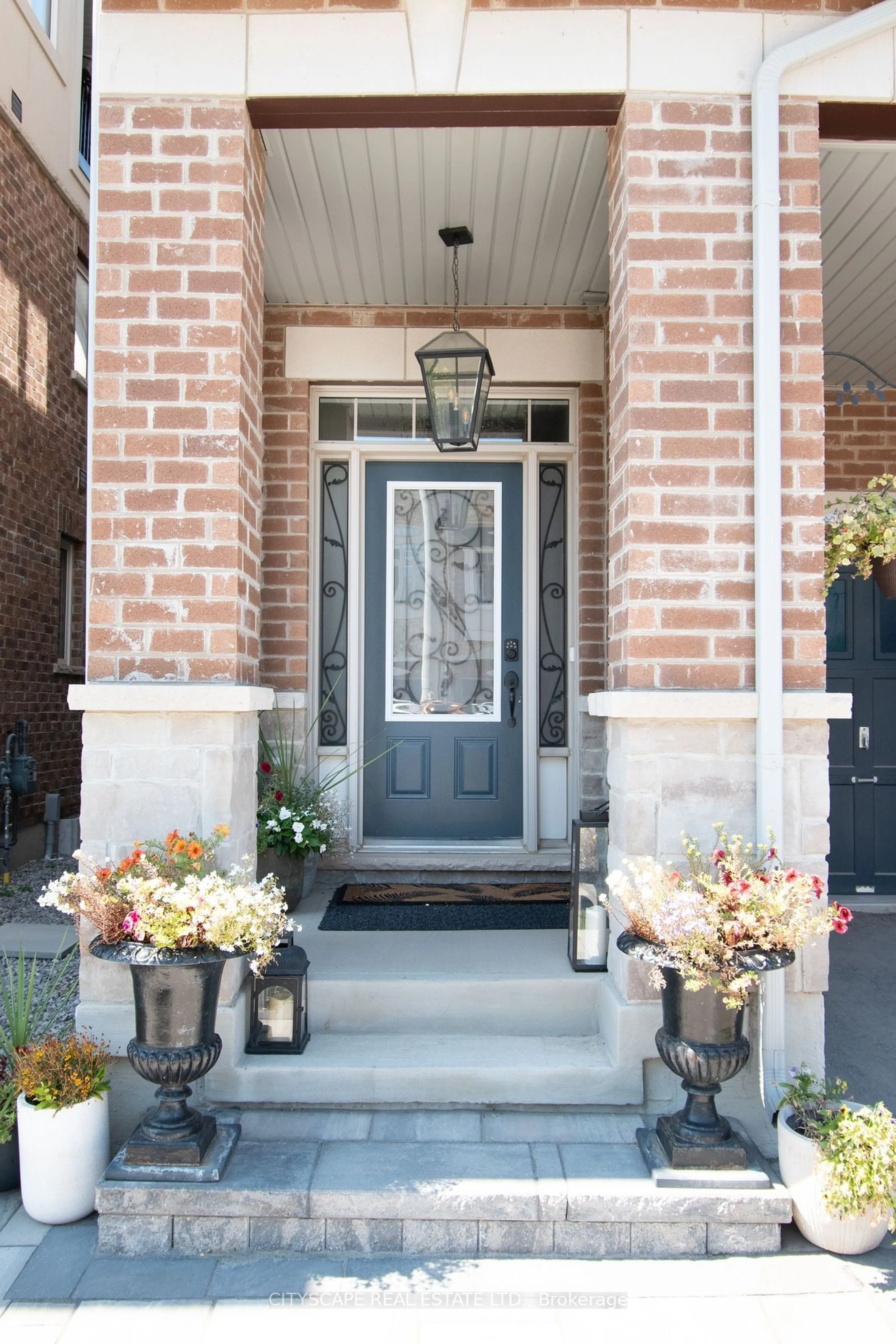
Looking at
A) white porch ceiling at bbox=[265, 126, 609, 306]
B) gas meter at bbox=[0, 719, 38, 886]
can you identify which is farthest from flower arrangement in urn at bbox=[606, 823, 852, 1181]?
gas meter at bbox=[0, 719, 38, 886]

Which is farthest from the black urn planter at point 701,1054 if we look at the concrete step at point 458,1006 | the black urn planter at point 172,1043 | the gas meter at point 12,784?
the gas meter at point 12,784

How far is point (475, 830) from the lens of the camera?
176 inches

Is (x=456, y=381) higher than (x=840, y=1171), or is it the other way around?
(x=456, y=381)

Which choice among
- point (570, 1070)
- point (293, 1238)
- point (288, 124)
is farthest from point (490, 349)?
point (293, 1238)

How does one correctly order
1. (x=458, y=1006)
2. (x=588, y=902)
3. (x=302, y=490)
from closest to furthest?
1. (x=458, y=1006)
2. (x=588, y=902)
3. (x=302, y=490)

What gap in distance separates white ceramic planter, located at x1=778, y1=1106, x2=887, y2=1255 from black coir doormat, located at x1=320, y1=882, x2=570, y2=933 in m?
1.36

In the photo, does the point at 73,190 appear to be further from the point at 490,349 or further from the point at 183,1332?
the point at 183,1332

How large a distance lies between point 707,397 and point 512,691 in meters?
2.04

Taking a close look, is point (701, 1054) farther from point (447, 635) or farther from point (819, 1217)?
point (447, 635)

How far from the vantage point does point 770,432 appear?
2.66 meters

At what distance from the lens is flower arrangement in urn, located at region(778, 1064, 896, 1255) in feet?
7.11

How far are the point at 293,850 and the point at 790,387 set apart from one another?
8.14 ft

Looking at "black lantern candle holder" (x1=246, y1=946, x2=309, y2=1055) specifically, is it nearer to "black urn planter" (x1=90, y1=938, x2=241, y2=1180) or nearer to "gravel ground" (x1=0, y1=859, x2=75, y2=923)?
"black urn planter" (x1=90, y1=938, x2=241, y2=1180)

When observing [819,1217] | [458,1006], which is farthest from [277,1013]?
[819,1217]
